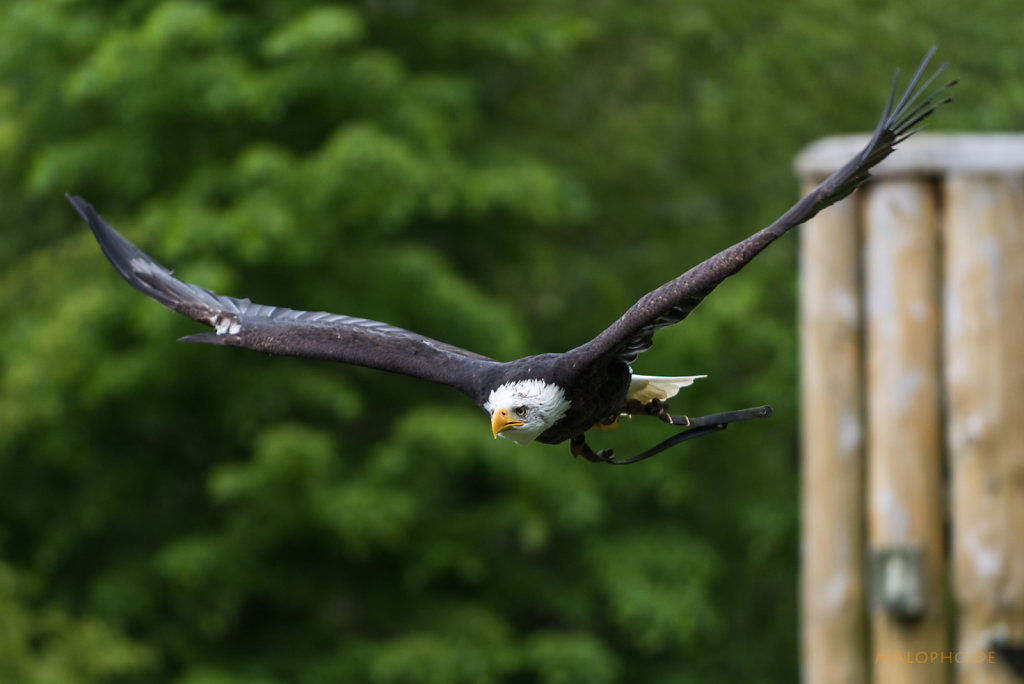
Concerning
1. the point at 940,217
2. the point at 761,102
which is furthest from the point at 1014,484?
the point at 761,102

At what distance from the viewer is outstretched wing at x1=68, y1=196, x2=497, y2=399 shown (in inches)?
194

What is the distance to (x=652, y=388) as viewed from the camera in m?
5.09

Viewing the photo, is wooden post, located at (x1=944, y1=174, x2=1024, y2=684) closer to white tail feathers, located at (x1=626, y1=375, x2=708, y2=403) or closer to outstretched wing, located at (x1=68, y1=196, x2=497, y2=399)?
white tail feathers, located at (x1=626, y1=375, x2=708, y2=403)

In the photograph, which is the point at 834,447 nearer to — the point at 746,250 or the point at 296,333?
the point at 296,333

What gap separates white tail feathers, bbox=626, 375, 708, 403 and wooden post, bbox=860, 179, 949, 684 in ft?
7.12

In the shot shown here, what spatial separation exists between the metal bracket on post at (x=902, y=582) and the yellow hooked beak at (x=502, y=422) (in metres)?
3.18

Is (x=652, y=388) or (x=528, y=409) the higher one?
(x=652, y=388)

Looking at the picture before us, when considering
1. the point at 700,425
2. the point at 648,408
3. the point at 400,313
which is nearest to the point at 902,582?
the point at 648,408

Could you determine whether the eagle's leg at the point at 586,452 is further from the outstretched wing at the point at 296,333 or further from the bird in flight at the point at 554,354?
the outstretched wing at the point at 296,333

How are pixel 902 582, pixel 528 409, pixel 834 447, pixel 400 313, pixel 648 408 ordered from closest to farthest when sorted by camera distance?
pixel 528 409 < pixel 648 408 < pixel 902 582 < pixel 834 447 < pixel 400 313

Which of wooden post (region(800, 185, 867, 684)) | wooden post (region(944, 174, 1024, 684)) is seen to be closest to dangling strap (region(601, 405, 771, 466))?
wooden post (region(944, 174, 1024, 684))

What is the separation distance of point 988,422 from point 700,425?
2.68m

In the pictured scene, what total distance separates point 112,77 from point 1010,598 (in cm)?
738

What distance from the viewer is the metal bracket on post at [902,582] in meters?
6.82
